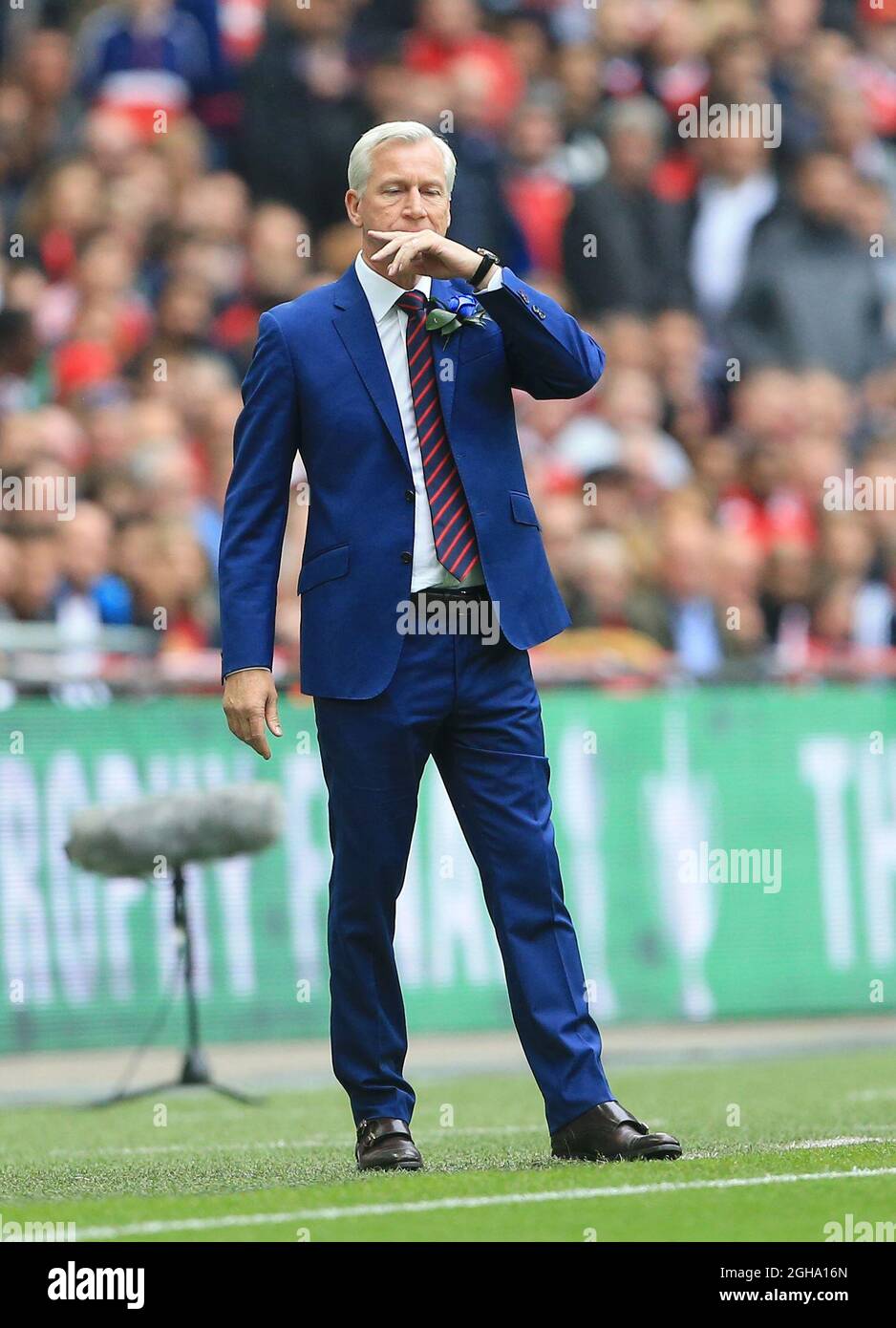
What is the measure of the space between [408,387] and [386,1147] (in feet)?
5.81

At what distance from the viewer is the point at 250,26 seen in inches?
549

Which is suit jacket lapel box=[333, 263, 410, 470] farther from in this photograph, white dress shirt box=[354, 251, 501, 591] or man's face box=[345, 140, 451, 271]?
man's face box=[345, 140, 451, 271]

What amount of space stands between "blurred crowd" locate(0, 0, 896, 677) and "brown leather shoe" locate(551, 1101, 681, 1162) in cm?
525

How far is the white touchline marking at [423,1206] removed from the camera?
4.70 meters

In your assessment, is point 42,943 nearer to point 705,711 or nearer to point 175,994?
point 175,994

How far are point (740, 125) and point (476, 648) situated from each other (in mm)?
9502

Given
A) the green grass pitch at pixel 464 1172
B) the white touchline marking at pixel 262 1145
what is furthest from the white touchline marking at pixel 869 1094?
the white touchline marking at pixel 262 1145

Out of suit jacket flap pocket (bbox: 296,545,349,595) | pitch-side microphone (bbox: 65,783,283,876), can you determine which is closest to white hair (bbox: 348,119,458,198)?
suit jacket flap pocket (bbox: 296,545,349,595)

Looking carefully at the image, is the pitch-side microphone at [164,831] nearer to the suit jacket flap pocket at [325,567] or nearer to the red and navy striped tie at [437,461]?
the suit jacket flap pocket at [325,567]

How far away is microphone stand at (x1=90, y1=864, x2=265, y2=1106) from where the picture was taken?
8.47 meters

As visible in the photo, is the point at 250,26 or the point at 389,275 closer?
the point at 389,275
